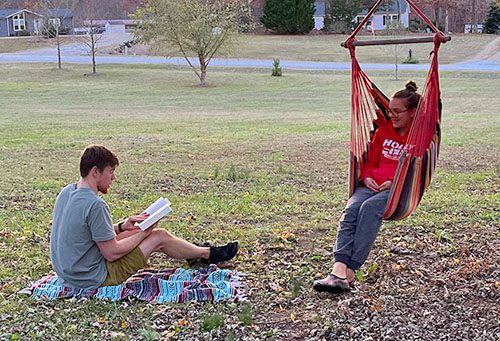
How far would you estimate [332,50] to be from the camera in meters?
43.6

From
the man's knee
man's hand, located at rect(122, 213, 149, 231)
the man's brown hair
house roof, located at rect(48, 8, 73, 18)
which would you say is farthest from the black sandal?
house roof, located at rect(48, 8, 73, 18)

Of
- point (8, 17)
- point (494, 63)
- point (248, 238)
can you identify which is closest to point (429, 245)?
point (248, 238)

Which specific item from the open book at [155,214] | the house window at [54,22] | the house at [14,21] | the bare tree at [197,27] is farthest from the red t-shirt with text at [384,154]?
the house at [14,21]

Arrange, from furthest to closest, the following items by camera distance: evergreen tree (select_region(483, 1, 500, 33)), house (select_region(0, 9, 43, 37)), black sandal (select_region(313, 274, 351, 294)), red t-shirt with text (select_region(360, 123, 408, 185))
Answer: house (select_region(0, 9, 43, 37)), evergreen tree (select_region(483, 1, 500, 33)), red t-shirt with text (select_region(360, 123, 408, 185)), black sandal (select_region(313, 274, 351, 294))

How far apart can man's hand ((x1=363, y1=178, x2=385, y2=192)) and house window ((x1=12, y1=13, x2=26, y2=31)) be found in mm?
63221

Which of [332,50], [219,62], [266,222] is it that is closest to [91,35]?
[219,62]

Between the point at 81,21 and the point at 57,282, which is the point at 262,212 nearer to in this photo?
the point at 57,282

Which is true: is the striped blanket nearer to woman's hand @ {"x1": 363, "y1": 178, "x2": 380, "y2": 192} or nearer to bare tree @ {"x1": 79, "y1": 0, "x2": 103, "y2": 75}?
woman's hand @ {"x1": 363, "y1": 178, "x2": 380, "y2": 192}

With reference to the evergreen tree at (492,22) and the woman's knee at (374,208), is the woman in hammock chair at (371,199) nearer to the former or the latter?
the woman's knee at (374,208)

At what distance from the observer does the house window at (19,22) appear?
Result: 208ft

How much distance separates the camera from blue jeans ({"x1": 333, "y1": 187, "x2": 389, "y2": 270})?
418 centimetres

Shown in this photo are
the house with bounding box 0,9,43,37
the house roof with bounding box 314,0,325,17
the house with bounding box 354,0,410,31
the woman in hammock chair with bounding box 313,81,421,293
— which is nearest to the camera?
the woman in hammock chair with bounding box 313,81,421,293

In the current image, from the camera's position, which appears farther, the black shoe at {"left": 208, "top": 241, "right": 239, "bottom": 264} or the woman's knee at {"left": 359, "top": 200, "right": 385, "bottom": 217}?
the black shoe at {"left": 208, "top": 241, "right": 239, "bottom": 264}

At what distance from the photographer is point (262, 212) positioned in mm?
6289
